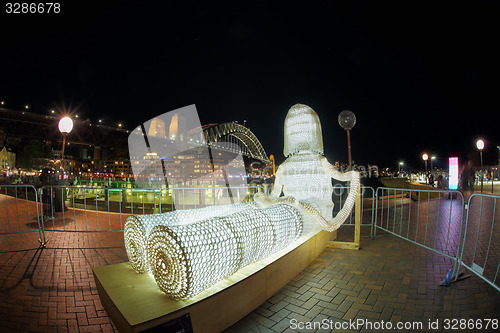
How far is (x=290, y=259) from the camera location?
9.04 feet

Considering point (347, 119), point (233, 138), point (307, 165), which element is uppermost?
point (233, 138)

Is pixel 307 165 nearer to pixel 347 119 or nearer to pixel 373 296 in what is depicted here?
pixel 373 296

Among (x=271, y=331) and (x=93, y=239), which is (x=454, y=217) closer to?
(x=271, y=331)

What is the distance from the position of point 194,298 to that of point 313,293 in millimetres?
1521

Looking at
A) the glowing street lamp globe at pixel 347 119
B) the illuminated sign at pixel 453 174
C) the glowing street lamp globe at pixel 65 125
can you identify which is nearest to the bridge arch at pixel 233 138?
the illuminated sign at pixel 453 174

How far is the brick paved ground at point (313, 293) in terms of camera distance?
2125 mm

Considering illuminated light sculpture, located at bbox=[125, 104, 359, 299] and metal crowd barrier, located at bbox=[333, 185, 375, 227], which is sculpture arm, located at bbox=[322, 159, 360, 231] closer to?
illuminated light sculpture, located at bbox=[125, 104, 359, 299]

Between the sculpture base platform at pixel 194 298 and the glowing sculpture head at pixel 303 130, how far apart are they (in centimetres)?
181

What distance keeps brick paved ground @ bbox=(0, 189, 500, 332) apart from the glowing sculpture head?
6.01 ft

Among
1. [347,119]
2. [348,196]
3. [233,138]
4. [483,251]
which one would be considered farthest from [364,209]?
[233,138]

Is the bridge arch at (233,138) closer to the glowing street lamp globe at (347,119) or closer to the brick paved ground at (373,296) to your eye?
the glowing street lamp globe at (347,119)

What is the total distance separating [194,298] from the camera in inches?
66.5

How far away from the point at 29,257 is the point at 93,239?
1100mm

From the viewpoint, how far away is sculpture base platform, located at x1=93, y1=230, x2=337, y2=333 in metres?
1.53
